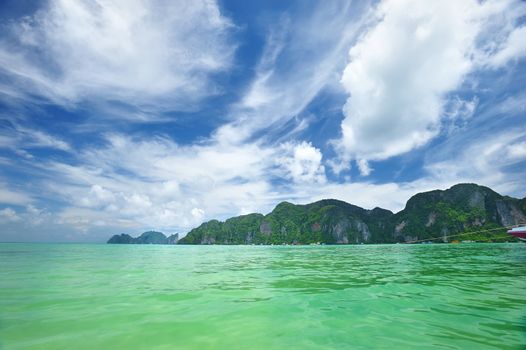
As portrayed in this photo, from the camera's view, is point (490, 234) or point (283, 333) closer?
point (283, 333)

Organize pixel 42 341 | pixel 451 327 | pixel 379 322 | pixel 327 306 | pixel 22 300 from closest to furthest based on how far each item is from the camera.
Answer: pixel 42 341, pixel 451 327, pixel 379 322, pixel 327 306, pixel 22 300

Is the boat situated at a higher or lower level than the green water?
higher

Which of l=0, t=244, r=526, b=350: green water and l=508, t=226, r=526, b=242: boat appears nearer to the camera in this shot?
l=0, t=244, r=526, b=350: green water

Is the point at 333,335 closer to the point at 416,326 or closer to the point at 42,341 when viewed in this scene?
the point at 416,326

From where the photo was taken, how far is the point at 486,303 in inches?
408

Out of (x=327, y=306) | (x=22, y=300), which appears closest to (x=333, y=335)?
(x=327, y=306)

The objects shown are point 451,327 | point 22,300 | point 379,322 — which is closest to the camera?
point 451,327

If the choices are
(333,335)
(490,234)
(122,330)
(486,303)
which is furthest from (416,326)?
(490,234)

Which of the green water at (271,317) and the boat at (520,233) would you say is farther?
the boat at (520,233)

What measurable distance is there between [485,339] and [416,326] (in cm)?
155

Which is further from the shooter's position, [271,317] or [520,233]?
[520,233]

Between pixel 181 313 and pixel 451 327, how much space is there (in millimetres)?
8404

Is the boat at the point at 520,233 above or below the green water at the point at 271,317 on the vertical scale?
above

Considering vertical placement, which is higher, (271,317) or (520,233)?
(520,233)
